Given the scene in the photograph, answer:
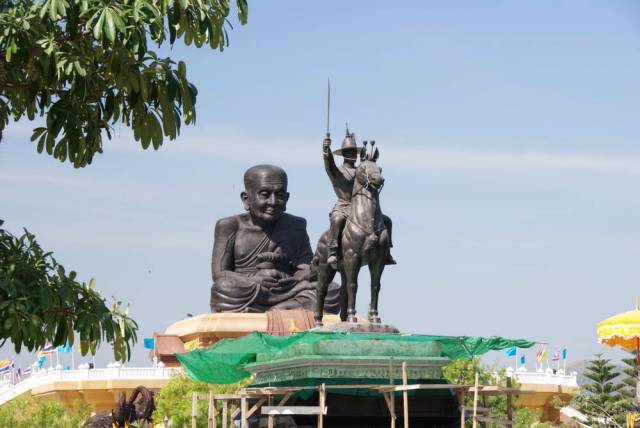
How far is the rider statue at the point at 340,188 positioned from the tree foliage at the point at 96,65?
620cm

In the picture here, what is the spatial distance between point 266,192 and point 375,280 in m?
11.9

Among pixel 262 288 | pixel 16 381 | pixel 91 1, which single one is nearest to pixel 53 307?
pixel 91 1

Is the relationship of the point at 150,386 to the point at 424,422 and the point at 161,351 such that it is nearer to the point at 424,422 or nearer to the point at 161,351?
the point at 161,351

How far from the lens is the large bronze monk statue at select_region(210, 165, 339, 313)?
84.5 feet

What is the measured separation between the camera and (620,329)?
20719 millimetres

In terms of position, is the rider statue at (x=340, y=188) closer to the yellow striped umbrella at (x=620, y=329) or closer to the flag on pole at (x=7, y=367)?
the yellow striped umbrella at (x=620, y=329)

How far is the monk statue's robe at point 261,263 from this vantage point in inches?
1015

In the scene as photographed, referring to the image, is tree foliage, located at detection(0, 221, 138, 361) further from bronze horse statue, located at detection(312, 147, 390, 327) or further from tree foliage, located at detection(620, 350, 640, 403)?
tree foliage, located at detection(620, 350, 640, 403)

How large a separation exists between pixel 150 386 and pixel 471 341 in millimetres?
14383

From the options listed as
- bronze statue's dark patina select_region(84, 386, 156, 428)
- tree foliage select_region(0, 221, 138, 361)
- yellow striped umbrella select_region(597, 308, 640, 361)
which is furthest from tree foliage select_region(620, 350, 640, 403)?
tree foliage select_region(0, 221, 138, 361)

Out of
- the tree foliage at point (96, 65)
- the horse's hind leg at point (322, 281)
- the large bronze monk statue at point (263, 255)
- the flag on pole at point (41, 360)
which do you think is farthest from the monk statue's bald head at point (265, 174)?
the tree foliage at point (96, 65)

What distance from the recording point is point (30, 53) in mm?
7938

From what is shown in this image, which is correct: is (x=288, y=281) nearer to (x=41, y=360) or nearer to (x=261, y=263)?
(x=261, y=263)

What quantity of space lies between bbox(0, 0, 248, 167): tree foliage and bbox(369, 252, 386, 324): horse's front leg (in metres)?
6.34
